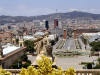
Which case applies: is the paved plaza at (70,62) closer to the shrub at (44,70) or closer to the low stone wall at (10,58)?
the low stone wall at (10,58)

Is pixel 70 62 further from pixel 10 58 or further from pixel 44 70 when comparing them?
pixel 44 70

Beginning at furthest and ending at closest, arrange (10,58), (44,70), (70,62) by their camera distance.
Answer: (70,62) < (10,58) < (44,70)

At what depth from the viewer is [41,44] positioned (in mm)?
7418

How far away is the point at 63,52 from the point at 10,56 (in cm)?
1087

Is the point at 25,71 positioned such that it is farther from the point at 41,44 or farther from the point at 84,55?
the point at 84,55

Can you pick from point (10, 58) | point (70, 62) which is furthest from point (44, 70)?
point (70, 62)

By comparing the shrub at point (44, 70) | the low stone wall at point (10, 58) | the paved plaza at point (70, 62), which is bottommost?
the paved plaza at point (70, 62)

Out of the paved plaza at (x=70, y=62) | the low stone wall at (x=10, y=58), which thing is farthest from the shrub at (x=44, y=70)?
the paved plaza at (x=70, y=62)

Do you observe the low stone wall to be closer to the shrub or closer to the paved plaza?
the paved plaza

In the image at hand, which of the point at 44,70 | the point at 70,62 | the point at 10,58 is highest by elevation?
the point at 44,70

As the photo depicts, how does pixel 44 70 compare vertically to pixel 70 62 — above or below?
above

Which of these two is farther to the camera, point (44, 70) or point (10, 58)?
point (10, 58)

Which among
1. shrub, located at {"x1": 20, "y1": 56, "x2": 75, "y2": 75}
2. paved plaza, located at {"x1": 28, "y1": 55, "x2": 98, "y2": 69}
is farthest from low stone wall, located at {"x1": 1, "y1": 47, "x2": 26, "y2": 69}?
shrub, located at {"x1": 20, "y1": 56, "x2": 75, "y2": 75}

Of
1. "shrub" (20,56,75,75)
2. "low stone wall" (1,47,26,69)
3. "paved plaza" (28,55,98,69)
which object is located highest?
"shrub" (20,56,75,75)
